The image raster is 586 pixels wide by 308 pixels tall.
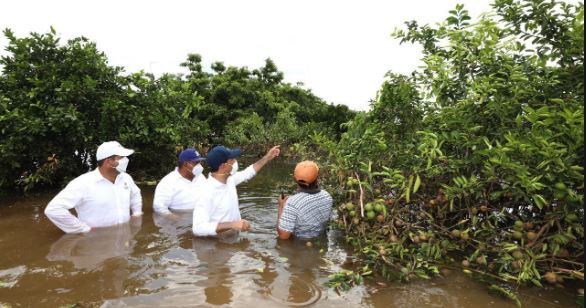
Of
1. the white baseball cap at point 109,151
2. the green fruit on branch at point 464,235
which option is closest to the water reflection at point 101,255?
the white baseball cap at point 109,151

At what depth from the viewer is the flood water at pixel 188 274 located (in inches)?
148

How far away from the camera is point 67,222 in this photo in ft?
16.9

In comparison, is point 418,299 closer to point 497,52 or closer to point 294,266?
point 294,266

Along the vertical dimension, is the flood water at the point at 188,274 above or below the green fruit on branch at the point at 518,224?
below

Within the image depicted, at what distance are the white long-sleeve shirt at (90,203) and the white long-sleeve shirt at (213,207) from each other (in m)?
1.32

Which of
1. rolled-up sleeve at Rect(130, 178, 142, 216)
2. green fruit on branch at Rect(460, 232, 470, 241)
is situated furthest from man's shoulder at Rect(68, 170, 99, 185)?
green fruit on branch at Rect(460, 232, 470, 241)

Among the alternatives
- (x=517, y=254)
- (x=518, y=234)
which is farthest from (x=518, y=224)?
(x=517, y=254)

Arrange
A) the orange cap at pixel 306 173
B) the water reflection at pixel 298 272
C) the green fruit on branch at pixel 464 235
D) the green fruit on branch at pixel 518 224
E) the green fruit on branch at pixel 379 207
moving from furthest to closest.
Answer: the orange cap at pixel 306 173, the green fruit on branch at pixel 379 207, the green fruit on branch at pixel 464 235, the green fruit on branch at pixel 518 224, the water reflection at pixel 298 272

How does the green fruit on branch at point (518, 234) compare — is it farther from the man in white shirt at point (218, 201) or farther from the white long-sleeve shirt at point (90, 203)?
the white long-sleeve shirt at point (90, 203)

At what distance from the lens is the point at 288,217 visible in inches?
198

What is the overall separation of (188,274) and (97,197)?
6.32 ft

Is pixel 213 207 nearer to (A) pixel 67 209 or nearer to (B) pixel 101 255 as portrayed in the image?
(B) pixel 101 255

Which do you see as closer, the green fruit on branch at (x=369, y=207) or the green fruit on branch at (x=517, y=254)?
the green fruit on branch at (x=517, y=254)

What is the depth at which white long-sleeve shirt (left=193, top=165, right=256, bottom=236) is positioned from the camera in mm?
5023
